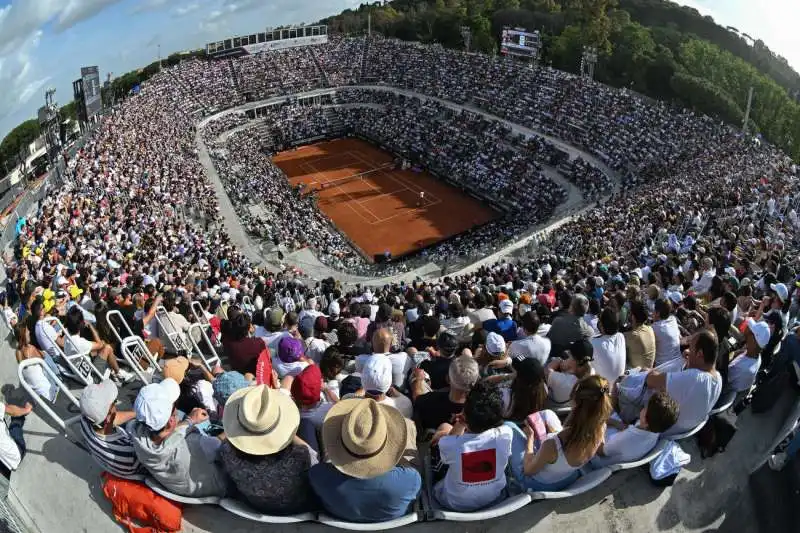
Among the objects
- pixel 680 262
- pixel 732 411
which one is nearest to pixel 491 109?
pixel 680 262

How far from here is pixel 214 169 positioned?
43438mm

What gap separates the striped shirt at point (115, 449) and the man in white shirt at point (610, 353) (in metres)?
5.75

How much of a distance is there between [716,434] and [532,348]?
2.50 metres

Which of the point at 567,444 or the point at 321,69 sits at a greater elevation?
the point at 567,444

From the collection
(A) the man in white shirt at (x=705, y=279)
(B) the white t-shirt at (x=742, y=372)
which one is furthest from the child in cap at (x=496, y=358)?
(A) the man in white shirt at (x=705, y=279)

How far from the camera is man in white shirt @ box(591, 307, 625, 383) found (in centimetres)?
749

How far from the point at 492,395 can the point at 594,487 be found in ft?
6.72

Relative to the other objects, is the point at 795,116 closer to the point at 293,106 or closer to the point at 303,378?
the point at 293,106

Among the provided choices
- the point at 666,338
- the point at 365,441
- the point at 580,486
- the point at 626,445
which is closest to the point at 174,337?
the point at 365,441

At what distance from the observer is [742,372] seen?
24.3ft

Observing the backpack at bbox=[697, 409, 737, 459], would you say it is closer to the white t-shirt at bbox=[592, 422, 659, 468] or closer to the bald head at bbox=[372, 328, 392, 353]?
the white t-shirt at bbox=[592, 422, 659, 468]

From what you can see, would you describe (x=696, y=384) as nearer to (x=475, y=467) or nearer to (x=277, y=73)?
(x=475, y=467)

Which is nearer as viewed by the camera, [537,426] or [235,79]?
[537,426]

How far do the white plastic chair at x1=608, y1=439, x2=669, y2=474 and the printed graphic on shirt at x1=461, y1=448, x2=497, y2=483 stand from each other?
4.85 feet
